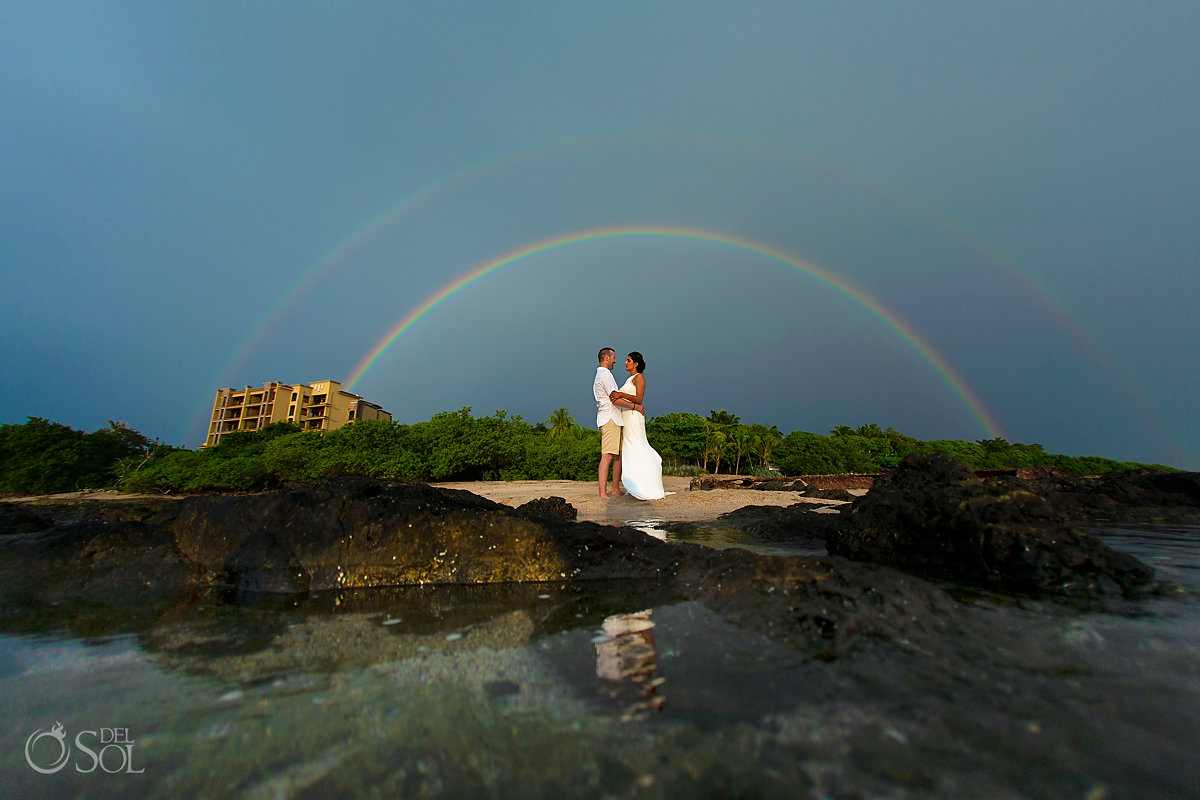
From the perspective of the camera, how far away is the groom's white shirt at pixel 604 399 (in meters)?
8.41

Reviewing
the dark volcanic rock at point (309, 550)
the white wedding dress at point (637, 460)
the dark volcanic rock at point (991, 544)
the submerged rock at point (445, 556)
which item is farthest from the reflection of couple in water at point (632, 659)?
the white wedding dress at point (637, 460)

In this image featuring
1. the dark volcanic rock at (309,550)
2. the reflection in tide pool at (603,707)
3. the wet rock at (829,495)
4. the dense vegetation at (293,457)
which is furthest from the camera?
the dense vegetation at (293,457)

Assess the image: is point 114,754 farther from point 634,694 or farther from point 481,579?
point 481,579

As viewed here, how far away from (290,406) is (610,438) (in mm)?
81016

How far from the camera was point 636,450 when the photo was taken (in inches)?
331

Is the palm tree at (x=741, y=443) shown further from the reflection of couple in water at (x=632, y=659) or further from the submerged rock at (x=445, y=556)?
the reflection of couple in water at (x=632, y=659)

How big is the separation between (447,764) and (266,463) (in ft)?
66.7

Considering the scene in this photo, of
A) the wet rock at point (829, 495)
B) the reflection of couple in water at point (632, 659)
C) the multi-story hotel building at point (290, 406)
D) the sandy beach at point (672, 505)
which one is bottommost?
the reflection of couple in water at point (632, 659)

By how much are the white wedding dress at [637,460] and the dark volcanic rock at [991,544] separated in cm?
452

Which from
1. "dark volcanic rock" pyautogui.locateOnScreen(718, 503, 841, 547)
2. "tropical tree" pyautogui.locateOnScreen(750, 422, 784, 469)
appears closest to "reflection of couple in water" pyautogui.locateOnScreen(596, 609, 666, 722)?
"dark volcanic rock" pyautogui.locateOnScreen(718, 503, 841, 547)

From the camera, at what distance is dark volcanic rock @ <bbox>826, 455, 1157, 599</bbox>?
8.72 feet

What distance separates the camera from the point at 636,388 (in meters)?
8.50

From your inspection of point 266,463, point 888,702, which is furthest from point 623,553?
point 266,463

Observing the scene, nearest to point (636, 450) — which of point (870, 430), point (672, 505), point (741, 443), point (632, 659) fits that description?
point (672, 505)
